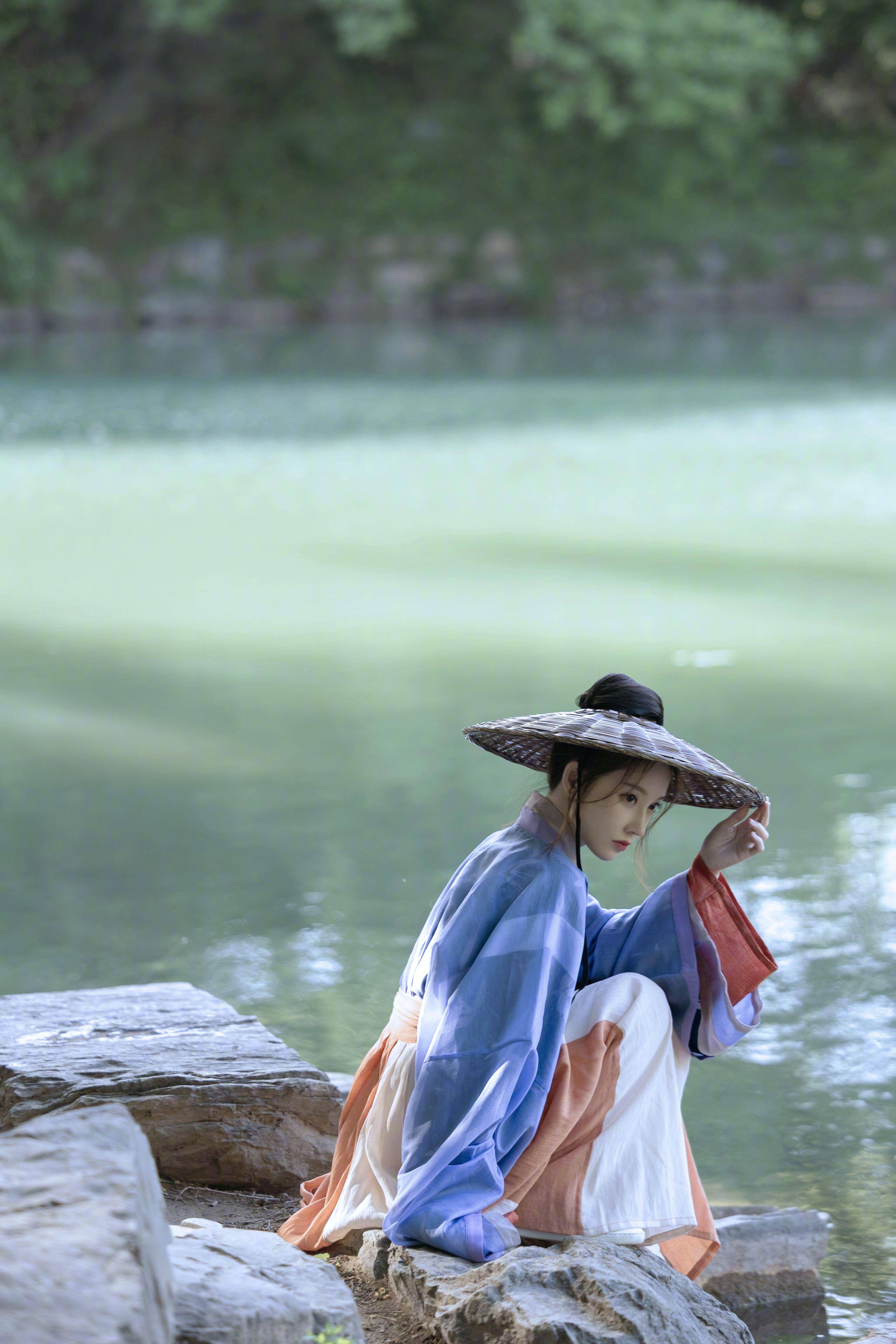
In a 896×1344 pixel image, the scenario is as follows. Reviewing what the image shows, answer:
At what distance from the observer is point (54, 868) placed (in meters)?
3.91

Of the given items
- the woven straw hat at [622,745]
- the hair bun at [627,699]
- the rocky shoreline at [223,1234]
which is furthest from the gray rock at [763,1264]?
the hair bun at [627,699]

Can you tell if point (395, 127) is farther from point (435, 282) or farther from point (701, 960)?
point (701, 960)

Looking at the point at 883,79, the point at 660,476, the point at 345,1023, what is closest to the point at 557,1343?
the point at 345,1023

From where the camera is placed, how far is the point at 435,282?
67.6 feet

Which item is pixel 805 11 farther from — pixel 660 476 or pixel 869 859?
pixel 869 859

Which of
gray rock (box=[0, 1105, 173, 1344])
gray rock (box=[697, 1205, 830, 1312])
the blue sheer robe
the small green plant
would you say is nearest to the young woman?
the blue sheer robe

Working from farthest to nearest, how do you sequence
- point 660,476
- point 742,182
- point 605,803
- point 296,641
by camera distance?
1. point 742,182
2. point 660,476
3. point 296,641
4. point 605,803

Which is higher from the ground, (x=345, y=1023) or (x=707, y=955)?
(x=707, y=955)

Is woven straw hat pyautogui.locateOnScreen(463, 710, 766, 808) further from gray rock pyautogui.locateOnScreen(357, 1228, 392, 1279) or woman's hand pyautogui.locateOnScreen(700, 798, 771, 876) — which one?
gray rock pyautogui.locateOnScreen(357, 1228, 392, 1279)

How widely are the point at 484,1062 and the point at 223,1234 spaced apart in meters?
0.36

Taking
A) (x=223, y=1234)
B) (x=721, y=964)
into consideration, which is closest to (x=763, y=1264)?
(x=721, y=964)

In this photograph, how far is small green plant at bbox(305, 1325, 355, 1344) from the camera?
1566mm

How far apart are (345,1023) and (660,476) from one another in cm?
640

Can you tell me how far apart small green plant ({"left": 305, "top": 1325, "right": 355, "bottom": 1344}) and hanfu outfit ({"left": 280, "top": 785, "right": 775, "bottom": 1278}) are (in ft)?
1.13
